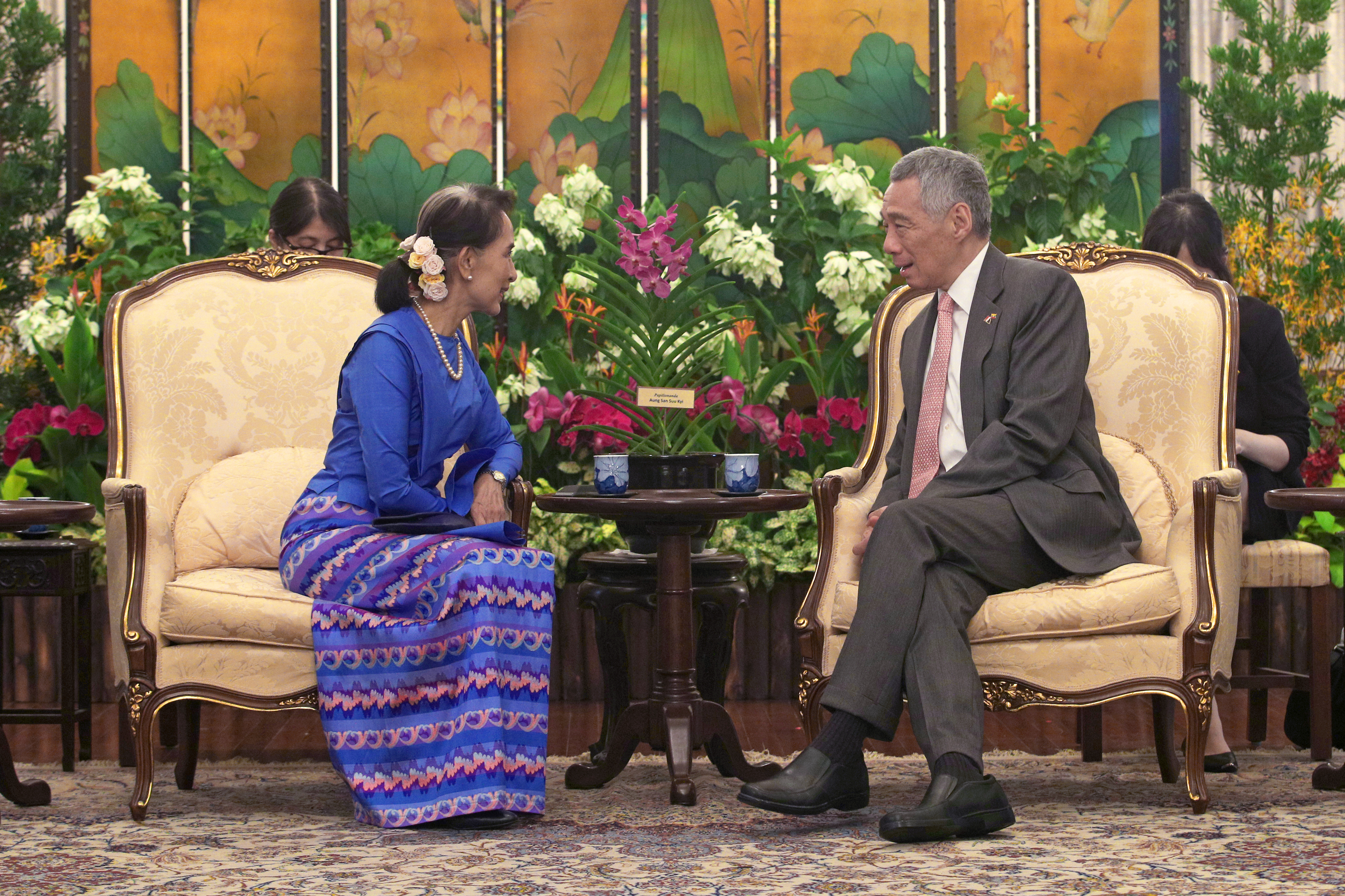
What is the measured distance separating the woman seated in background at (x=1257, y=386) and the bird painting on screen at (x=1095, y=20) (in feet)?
10.6

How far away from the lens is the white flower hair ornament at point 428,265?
3.13 meters

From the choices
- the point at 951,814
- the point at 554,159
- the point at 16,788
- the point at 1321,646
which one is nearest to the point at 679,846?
the point at 951,814

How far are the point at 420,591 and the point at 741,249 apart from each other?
2390mm

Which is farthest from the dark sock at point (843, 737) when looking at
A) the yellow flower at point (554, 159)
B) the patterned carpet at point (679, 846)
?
the yellow flower at point (554, 159)

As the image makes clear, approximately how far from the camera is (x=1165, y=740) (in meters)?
3.36

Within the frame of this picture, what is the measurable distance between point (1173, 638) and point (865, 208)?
2.69 metres

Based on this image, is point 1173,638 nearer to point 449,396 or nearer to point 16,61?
point 449,396

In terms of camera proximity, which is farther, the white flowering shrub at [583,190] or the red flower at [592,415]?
the white flowering shrub at [583,190]

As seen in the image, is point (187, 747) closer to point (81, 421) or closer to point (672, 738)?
point (672, 738)

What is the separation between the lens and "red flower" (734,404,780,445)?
3762 millimetres

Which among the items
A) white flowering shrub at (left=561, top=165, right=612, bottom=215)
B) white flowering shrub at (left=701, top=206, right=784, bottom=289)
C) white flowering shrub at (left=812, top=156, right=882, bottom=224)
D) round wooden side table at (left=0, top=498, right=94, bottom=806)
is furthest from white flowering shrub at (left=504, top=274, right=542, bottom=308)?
round wooden side table at (left=0, top=498, right=94, bottom=806)

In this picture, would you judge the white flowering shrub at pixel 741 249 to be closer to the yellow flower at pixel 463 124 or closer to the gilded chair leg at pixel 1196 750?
the yellow flower at pixel 463 124

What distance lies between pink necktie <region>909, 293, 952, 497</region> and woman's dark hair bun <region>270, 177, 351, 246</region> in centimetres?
162

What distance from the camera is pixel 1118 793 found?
3.19m
